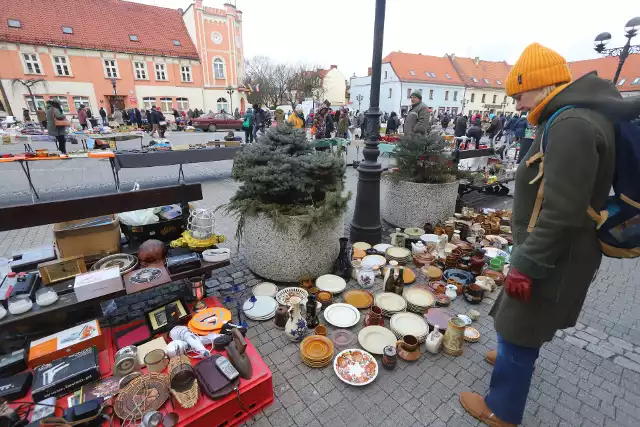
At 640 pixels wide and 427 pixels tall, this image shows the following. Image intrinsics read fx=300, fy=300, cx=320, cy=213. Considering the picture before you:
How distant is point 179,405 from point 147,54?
1276 inches

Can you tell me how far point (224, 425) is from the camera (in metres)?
2.03

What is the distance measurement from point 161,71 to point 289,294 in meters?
31.6

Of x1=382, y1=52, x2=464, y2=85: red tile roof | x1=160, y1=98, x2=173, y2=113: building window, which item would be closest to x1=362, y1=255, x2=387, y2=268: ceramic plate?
x1=160, y1=98, x2=173, y2=113: building window

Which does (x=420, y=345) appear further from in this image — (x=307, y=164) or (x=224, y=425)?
(x=307, y=164)

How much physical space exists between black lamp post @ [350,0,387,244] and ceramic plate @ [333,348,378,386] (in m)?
2.28

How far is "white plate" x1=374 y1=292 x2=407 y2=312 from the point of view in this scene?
3.18 metres

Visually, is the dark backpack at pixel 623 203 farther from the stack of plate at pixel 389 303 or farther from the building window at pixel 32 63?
the building window at pixel 32 63

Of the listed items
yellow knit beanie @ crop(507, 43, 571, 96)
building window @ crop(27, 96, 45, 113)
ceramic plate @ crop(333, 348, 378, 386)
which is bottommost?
ceramic plate @ crop(333, 348, 378, 386)

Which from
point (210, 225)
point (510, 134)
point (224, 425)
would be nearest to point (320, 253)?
point (210, 225)

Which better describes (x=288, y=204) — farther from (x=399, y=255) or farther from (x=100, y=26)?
(x=100, y=26)

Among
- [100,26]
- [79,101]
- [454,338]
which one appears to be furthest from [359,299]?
[100,26]

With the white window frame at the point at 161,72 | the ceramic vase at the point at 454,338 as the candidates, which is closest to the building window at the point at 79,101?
the white window frame at the point at 161,72

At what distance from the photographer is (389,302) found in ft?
10.7

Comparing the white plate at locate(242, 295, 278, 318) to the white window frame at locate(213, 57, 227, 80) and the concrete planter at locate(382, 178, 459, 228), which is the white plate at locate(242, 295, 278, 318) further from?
the white window frame at locate(213, 57, 227, 80)
